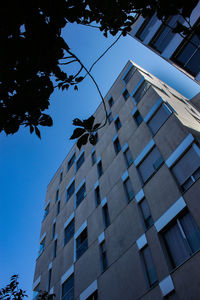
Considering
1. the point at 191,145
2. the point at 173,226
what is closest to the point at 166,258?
the point at 173,226

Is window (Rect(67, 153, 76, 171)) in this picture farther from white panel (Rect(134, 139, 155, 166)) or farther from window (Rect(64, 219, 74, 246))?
white panel (Rect(134, 139, 155, 166))

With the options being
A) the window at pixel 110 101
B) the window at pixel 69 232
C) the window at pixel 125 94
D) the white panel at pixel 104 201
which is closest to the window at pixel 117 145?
the white panel at pixel 104 201

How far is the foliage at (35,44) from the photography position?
11.4 ft

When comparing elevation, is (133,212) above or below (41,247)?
below

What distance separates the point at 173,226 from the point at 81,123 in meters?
8.19

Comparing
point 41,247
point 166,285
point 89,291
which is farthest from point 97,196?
point 41,247

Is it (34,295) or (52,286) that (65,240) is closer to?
(52,286)

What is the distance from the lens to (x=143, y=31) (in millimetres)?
15539

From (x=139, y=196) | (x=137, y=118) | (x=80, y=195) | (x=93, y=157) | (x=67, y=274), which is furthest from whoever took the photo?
(x=93, y=157)

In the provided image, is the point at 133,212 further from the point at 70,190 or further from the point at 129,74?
the point at 129,74

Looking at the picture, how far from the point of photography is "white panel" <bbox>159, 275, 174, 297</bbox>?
27.8ft

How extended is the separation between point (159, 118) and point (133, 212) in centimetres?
595

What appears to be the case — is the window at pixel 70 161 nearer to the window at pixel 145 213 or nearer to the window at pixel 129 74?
the window at pixel 129 74

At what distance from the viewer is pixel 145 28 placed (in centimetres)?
1537
